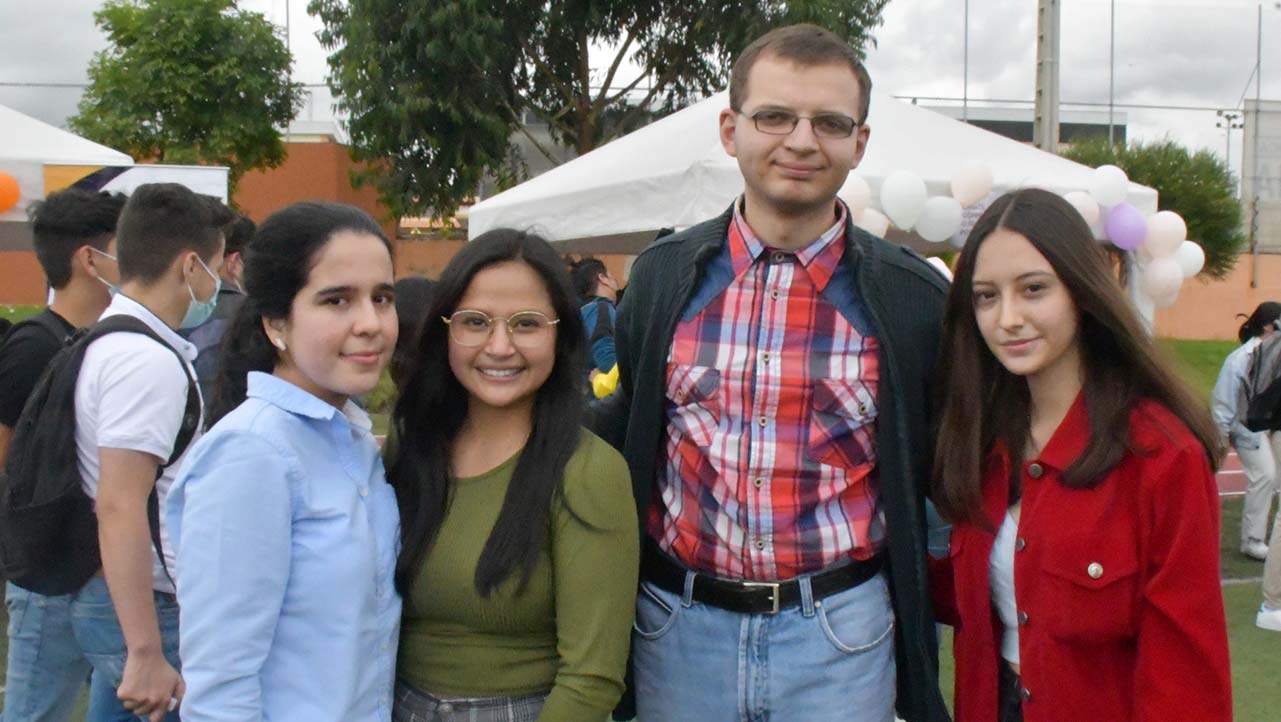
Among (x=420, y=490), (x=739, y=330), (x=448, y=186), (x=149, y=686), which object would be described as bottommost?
(x=149, y=686)

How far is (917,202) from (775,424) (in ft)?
12.8

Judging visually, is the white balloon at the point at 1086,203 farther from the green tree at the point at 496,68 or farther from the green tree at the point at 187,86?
the green tree at the point at 187,86

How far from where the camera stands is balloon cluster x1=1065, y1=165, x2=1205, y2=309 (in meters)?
6.11

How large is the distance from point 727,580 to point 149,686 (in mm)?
1415

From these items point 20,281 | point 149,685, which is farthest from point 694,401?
point 20,281

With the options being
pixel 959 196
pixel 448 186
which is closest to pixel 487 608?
pixel 959 196

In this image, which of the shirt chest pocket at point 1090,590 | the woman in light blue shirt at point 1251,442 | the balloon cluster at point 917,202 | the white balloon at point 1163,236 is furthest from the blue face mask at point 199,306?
the woman in light blue shirt at point 1251,442

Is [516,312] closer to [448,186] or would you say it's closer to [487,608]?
[487,608]

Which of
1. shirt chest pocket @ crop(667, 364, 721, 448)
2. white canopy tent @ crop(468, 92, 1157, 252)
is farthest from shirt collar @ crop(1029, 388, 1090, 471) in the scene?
white canopy tent @ crop(468, 92, 1157, 252)

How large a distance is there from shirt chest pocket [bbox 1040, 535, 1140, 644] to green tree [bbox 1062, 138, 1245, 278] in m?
24.3

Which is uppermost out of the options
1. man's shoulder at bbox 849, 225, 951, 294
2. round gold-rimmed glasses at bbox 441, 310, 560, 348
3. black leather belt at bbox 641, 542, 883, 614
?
man's shoulder at bbox 849, 225, 951, 294

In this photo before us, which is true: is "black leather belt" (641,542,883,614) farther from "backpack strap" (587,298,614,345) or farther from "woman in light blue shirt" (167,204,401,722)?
"backpack strap" (587,298,614,345)

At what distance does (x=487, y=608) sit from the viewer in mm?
1898

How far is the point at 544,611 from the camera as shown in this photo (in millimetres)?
1929
